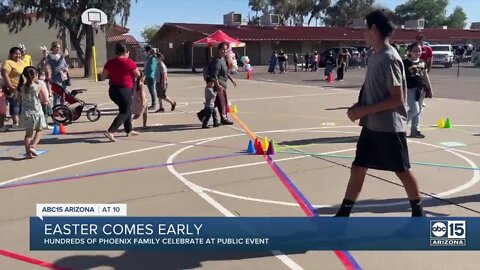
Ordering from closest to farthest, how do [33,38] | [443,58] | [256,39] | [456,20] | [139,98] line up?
[139,98] < [443,58] < [33,38] < [256,39] < [456,20]

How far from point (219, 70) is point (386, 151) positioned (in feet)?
22.1

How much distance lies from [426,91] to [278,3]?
281 feet

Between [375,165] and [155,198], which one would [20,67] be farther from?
[375,165]


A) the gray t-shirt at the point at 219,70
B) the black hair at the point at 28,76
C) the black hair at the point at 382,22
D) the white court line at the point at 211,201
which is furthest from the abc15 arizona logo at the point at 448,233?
the gray t-shirt at the point at 219,70

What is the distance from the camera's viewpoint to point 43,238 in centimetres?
425

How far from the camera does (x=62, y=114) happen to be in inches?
444

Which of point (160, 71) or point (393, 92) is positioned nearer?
point (393, 92)

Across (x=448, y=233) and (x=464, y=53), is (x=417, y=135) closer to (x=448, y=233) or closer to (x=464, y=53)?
(x=448, y=233)

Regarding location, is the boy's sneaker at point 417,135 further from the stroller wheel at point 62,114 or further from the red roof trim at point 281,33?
the red roof trim at point 281,33

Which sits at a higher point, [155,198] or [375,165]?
[375,165]

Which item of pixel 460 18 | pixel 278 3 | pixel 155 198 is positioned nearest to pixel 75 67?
pixel 155 198

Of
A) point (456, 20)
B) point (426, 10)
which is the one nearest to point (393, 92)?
point (426, 10)

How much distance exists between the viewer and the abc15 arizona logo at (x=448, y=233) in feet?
13.7

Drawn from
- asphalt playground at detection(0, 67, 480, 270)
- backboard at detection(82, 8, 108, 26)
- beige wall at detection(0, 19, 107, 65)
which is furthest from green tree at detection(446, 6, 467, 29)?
asphalt playground at detection(0, 67, 480, 270)
